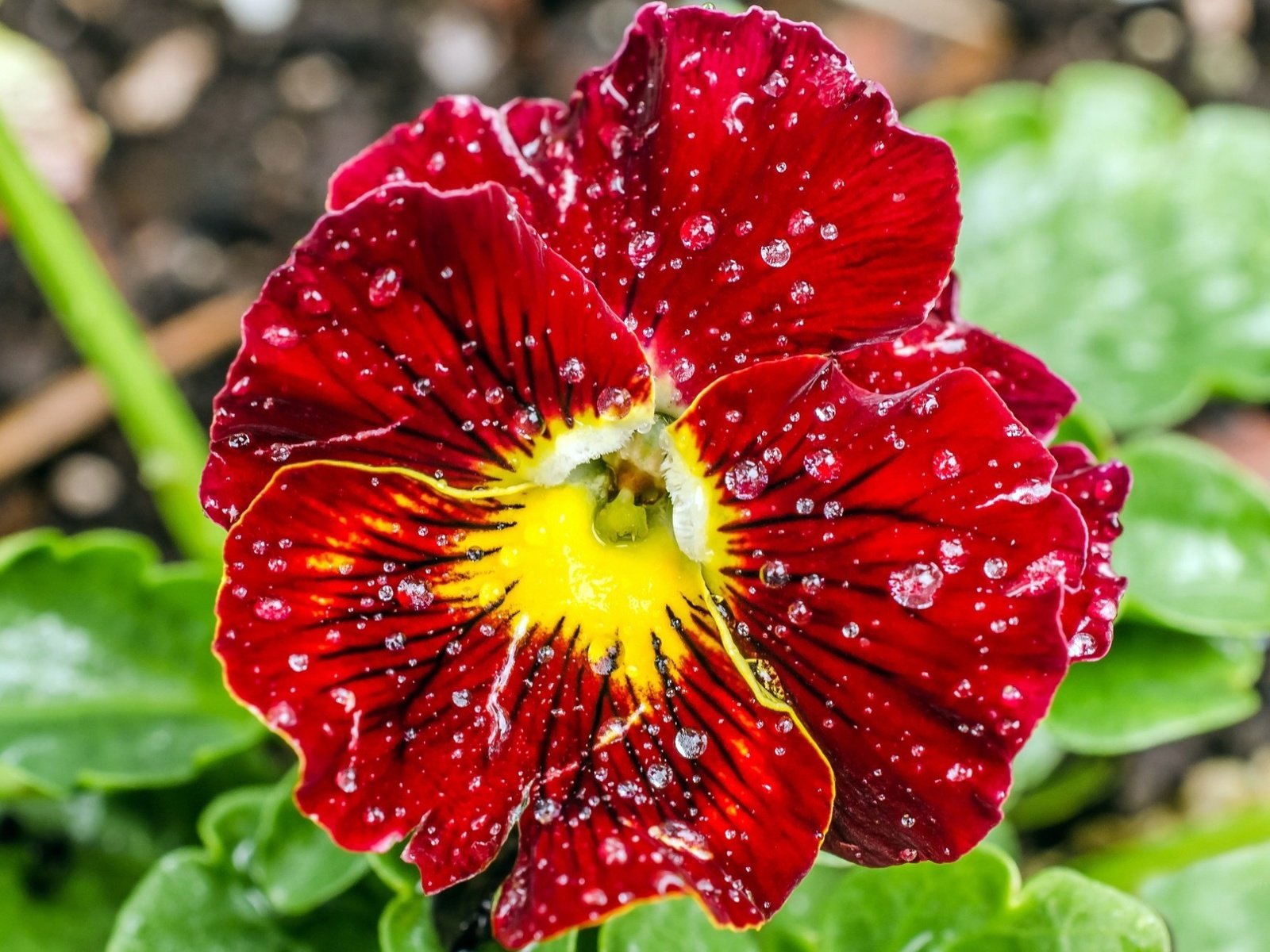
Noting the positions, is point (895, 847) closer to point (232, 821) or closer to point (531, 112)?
point (531, 112)

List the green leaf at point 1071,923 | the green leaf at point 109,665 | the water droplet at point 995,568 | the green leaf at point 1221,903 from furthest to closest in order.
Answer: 1. the green leaf at point 1221,903
2. the green leaf at point 109,665
3. the green leaf at point 1071,923
4. the water droplet at point 995,568

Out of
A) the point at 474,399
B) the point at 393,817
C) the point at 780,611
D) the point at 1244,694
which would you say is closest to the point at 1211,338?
the point at 1244,694

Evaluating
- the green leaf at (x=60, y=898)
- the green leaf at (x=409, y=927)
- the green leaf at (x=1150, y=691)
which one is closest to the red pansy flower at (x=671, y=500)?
the green leaf at (x=409, y=927)

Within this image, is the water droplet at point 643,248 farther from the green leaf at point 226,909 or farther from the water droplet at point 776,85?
the green leaf at point 226,909

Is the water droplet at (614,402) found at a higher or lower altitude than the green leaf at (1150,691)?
higher

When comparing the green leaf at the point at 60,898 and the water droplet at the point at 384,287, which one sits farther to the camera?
the green leaf at the point at 60,898

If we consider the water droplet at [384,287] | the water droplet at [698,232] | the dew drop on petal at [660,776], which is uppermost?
the water droplet at [384,287]

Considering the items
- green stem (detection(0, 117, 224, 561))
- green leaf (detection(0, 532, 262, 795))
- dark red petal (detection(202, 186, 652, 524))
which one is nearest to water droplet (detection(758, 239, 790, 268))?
dark red petal (detection(202, 186, 652, 524))

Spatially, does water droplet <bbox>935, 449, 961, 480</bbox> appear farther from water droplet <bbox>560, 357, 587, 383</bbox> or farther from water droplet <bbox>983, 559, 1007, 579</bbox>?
water droplet <bbox>560, 357, 587, 383</bbox>
